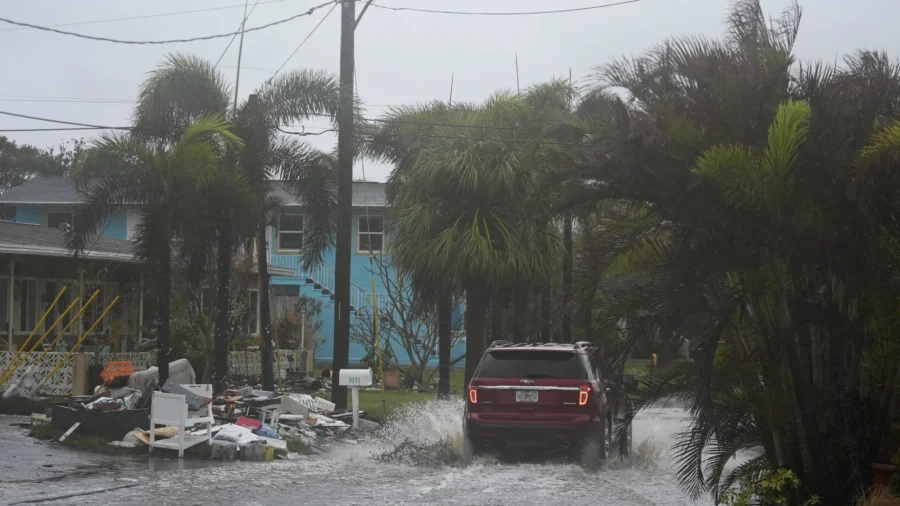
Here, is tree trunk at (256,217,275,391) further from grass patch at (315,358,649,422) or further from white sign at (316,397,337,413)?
white sign at (316,397,337,413)

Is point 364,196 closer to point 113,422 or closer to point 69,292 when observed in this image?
point 69,292

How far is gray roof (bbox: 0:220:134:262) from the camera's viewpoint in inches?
956

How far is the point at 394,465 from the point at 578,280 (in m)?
6.40

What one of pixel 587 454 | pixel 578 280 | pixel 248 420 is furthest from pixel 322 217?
pixel 578 280

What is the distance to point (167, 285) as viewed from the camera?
21.2m

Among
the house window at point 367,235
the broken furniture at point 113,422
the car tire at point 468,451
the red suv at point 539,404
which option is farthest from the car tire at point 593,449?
the house window at point 367,235

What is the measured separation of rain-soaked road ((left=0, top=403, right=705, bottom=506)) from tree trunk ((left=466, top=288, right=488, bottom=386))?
26.9ft

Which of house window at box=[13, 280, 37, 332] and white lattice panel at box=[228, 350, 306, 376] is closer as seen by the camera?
house window at box=[13, 280, 37, 332]

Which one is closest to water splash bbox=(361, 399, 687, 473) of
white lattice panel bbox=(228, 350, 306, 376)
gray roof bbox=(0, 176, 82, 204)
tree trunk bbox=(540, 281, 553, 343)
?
tree trunk bbox=(540, 281, 553, 343)

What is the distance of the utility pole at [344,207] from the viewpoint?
2170 centimetres

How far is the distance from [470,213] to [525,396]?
9.85 m

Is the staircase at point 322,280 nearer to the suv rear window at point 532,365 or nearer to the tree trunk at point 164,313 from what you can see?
the tree trunk at point 164,313

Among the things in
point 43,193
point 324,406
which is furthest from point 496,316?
point 43,193

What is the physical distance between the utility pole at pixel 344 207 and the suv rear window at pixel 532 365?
664 centimetres
